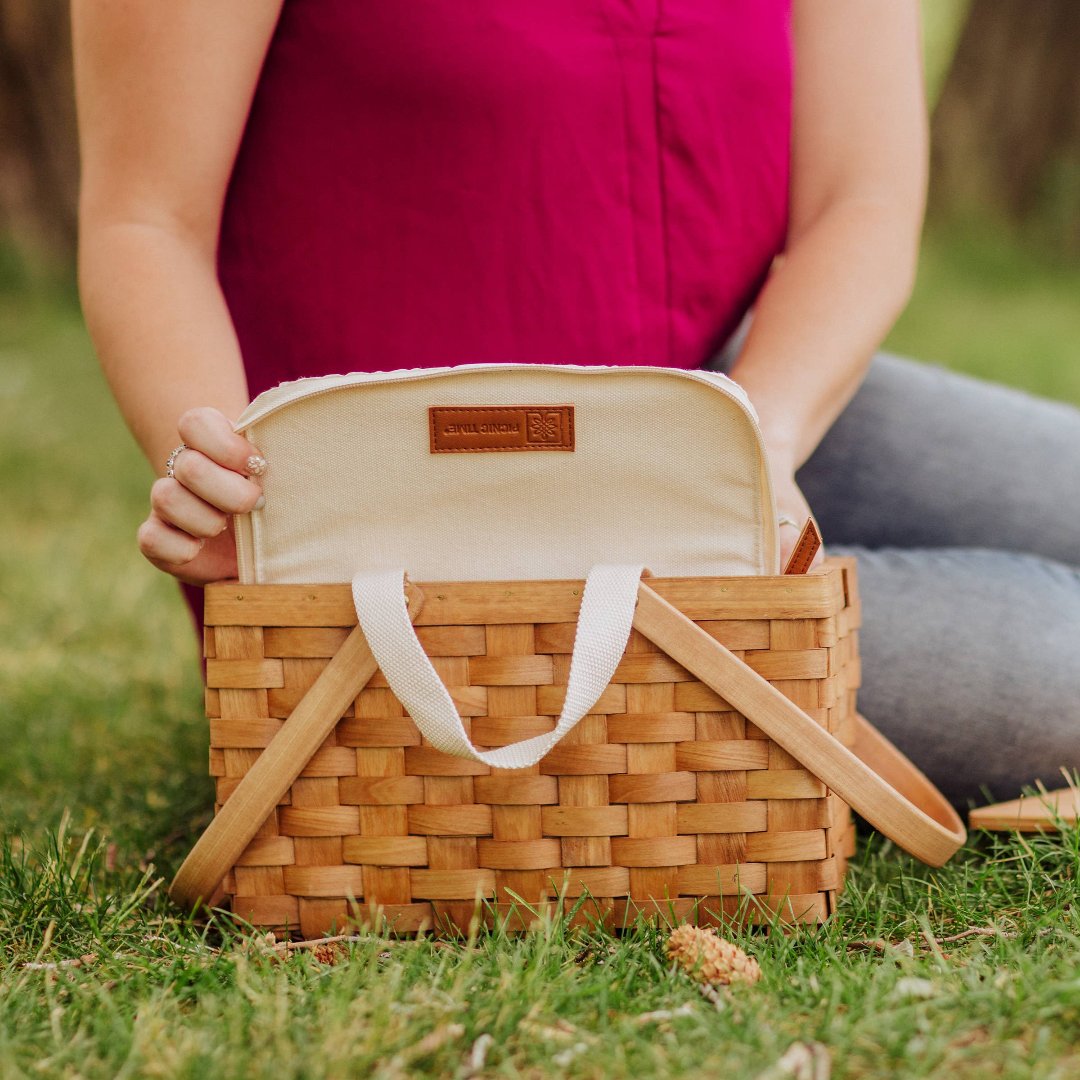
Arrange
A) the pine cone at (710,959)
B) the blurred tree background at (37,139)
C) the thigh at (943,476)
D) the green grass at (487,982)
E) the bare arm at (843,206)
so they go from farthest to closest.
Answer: the blurred tree background at (37,139), the thigh at (943,476), the bare arm at (843,206), the pine cone at (710,959), the green grass at (487,982)

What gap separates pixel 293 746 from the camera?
105cm

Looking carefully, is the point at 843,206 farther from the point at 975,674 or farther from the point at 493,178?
the point at 975,674

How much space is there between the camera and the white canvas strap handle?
3.24 feet

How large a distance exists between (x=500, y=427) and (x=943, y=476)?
86cm

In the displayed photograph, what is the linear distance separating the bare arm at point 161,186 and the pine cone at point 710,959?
0.61 meters

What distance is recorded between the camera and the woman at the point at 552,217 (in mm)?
1268

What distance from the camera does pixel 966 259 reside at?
6.53 meters

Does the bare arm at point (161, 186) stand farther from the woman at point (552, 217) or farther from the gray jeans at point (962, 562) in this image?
the gray jeans at point (962, 562)

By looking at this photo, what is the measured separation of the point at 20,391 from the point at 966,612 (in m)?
4.02

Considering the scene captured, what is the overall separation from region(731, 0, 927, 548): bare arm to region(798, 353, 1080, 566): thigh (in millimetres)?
258

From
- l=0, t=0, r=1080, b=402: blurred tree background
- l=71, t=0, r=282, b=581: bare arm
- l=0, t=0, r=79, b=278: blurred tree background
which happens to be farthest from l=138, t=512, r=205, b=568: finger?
l=0, t=0, r=79, b=278: blurred tree background

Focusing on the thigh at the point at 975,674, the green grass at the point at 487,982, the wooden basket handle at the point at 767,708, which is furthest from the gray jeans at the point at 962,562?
the wooden basket handle at the point at 767,708

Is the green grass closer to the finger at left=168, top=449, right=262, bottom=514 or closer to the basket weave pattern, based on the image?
the basket weave pattern

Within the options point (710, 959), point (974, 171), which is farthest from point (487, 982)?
point (974, 171)
